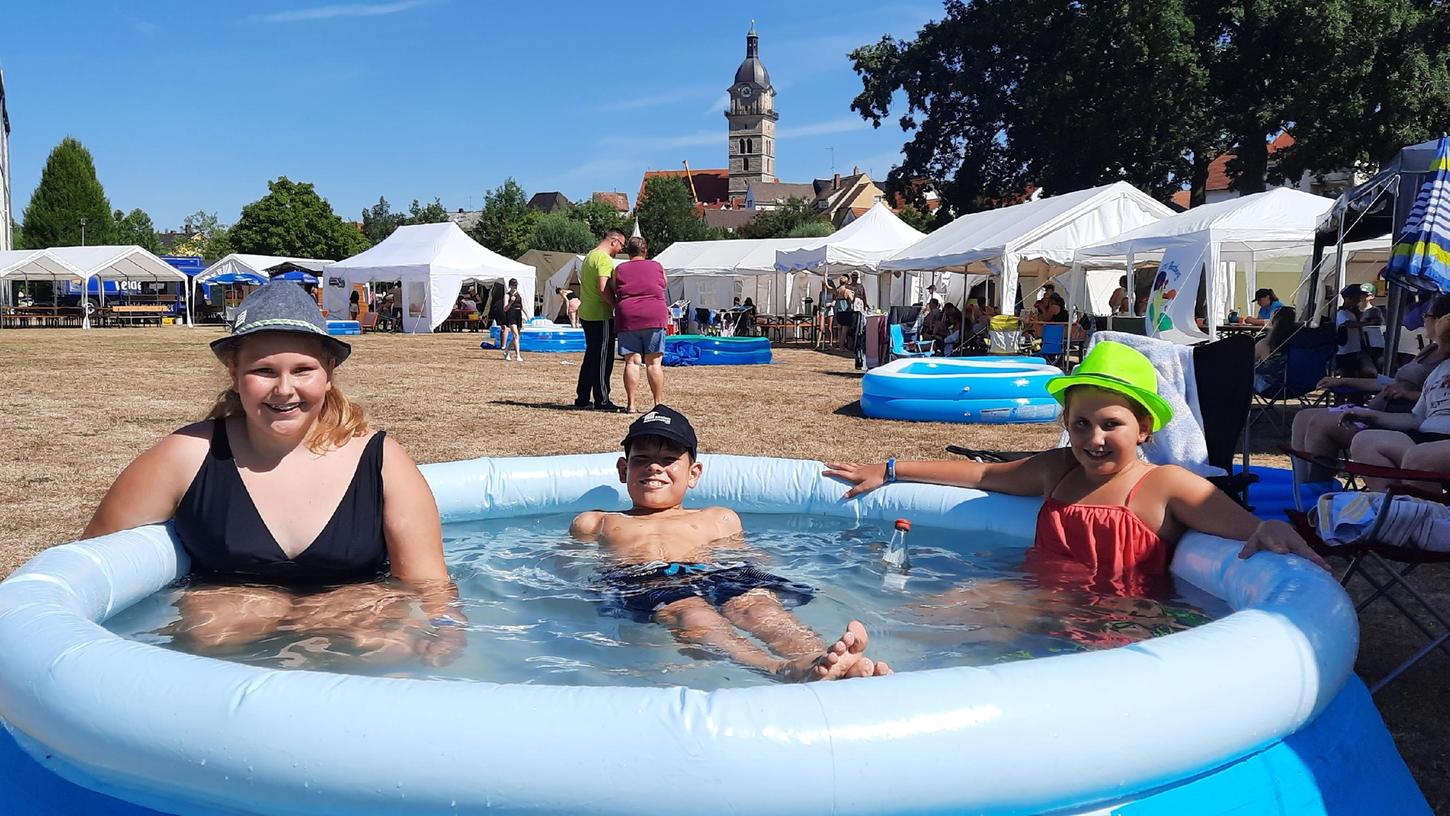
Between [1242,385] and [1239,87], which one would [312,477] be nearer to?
[1242,385]

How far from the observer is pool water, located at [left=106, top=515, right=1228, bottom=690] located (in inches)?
114

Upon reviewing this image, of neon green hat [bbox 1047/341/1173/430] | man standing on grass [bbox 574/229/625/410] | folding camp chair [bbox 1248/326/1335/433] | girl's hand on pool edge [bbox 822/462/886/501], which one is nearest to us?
neon green hat [bbox 1047/341/1173/430]

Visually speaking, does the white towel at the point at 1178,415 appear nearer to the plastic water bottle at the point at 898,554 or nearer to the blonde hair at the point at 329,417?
the plastic water bottle at the point at 898,554

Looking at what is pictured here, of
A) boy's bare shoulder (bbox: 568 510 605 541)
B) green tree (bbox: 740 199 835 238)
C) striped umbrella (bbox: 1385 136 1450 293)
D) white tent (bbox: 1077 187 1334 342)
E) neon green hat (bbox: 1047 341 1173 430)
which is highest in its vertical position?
green tree (bbox: 740 199 835 238)

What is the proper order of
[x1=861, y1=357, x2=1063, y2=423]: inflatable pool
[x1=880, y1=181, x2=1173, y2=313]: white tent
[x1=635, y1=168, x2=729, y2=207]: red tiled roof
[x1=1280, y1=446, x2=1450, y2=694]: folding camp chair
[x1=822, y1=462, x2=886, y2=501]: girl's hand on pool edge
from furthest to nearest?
[x1=635, y1=168, x2=729, y2=207]: red tiled roof → [x1=880, y1=181, x2=1173, y2=313]: white tent → [x1=861, y1=357, x2=1063, y2=423]: inflatable pool → [x1=822, y1=462, x2=886, y2=501]: girl's hand on pool edge → [x1=1280, y1=446, x2=1450, y2=694]: folding camp chair

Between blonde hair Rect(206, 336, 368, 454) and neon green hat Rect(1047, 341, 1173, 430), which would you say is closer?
blonde hair Rect(206, 336, 368, 454)

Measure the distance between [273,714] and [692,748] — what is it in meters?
0.74

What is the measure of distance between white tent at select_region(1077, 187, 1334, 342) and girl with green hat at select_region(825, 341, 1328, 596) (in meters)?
10.5

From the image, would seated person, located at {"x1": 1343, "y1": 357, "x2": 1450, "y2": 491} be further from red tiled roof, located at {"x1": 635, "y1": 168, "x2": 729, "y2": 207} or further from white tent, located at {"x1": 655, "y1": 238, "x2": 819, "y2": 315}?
red tiled roof, located at {"x1": 635, "y1": 168, "x2": 729, "y2": 207}

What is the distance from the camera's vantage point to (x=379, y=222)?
106 metres

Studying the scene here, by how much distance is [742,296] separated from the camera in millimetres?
41375

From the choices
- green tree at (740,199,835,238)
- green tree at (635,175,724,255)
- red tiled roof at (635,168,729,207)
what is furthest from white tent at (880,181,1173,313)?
red tiled roof at (635,168,729,207)

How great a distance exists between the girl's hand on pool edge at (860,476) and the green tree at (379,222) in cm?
9679

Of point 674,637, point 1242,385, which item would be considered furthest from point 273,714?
point 1242,385
